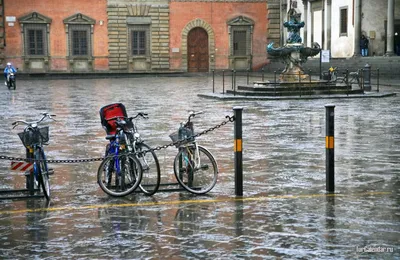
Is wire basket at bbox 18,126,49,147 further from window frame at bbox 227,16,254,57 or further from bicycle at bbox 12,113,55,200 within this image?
window frame at bbox 227,16,254,57

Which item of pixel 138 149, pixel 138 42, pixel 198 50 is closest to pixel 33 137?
pixel 138 149

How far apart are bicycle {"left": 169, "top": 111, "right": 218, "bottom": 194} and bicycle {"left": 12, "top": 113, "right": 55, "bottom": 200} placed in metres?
1.47

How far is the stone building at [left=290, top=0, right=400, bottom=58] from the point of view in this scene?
144ft

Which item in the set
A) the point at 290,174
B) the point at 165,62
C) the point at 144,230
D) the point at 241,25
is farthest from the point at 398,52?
the point at 144,230

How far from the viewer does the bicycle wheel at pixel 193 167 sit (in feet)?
30.6

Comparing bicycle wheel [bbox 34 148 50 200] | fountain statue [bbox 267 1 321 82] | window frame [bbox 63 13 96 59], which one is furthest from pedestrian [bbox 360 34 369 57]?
bicycle wheel [bbox 34 148 50 200]

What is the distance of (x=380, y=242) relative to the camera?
682 centimetres

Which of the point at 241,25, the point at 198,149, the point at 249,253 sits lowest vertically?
the point at 249,253

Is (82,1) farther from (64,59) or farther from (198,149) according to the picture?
(198,149)

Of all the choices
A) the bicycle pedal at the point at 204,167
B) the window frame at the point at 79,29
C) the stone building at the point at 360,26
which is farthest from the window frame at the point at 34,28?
the bicycle pedal at the point at 204,167

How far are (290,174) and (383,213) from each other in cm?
274

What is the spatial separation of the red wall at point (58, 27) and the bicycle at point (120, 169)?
42417 millimetres

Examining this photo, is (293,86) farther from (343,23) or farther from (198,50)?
(198,50)

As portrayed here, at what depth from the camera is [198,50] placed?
53688 mm
